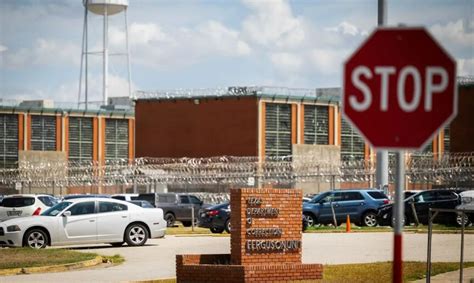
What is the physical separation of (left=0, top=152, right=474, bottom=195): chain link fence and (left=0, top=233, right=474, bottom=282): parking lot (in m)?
26.5

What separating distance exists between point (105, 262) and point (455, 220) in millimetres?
18571

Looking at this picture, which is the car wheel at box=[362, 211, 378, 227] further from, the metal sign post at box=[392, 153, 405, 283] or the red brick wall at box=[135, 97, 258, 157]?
the red brick wall at box=[135, 97, 258, 157]

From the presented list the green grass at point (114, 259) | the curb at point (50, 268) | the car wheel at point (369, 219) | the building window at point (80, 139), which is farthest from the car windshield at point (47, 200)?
the building window at point (80, 139)

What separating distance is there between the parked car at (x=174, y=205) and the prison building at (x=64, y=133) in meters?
42.6

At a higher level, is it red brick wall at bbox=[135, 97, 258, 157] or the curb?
red brick wall at bbox=[135, 97, 258, 157]

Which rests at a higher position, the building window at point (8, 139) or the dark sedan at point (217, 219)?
the building window at point (8, 139)

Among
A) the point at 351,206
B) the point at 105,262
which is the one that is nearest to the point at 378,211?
the point at 351,206

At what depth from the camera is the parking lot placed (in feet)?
77.6

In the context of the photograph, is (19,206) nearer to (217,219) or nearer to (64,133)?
(217,219)

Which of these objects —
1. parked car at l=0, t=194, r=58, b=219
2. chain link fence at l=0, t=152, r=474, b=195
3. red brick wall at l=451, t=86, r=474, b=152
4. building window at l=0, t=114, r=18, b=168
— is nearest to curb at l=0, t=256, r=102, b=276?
parked car at l=0, t=194, r=58, b=219

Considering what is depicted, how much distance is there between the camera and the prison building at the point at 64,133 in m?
96.2

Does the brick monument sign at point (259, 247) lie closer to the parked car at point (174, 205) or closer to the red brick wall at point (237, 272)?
the red brick wall at point (237, 272)

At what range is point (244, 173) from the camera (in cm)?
7412

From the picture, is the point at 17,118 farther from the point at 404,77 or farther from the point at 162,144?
the point at 404,77
